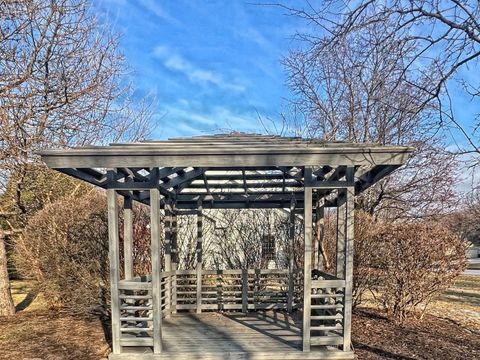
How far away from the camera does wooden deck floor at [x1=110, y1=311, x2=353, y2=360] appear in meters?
4.64

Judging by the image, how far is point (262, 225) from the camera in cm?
996

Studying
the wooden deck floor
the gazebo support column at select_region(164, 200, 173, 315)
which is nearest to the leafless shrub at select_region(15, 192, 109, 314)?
the gazebo support column at select_region(164, 200, 173, 315)

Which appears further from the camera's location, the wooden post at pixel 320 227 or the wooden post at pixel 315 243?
the wooden post at pixel 315 243

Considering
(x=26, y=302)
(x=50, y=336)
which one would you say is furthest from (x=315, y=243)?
(x=26, y=302)

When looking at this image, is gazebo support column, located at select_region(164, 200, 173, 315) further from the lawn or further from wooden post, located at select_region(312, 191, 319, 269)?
wooden post, located at select_region(312, 191, 319, 269)

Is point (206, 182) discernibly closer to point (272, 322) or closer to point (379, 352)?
point (272, 322)

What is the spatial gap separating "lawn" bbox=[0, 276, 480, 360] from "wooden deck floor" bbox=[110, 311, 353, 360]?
817 mm

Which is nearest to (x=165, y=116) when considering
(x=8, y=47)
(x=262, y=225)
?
(x=262, y=225)

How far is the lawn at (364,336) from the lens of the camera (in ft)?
16.3

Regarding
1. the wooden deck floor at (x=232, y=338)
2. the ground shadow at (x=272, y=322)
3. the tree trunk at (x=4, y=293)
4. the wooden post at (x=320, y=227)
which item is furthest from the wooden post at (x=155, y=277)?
the tree trunk at (x=4, y=293)

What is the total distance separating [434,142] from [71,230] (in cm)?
893

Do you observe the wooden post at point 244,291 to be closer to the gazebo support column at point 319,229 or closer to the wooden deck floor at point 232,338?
the wooden deck floor at point 232,338

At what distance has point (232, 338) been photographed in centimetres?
536

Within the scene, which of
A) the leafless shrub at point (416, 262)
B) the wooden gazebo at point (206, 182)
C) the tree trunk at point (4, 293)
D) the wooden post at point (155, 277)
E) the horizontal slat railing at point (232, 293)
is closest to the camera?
the wooden gazebo at point (206, 182)
